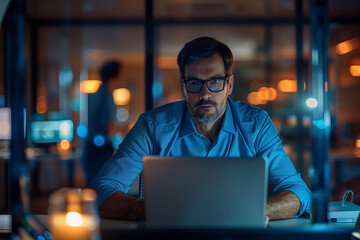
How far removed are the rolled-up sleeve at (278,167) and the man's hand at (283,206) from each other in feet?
0.13

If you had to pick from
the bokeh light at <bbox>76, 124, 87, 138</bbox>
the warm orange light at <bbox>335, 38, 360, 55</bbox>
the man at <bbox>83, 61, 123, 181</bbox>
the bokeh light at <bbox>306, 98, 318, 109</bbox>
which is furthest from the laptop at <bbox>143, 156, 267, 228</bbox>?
the bokeh light at <bbox>76, 124, 87, 138</bbox>

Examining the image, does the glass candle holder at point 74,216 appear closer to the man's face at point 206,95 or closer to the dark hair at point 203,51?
the man's face at point 206,95

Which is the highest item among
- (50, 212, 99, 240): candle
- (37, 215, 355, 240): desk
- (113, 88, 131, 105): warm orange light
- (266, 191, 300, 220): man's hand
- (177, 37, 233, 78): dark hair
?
(113, 88, 131, 105): warm orange light

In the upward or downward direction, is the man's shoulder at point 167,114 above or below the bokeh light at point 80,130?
above

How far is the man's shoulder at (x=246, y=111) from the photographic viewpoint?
6.94ft

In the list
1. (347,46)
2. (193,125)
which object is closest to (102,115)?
(193,125)

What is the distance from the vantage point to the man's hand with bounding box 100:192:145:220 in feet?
5.05

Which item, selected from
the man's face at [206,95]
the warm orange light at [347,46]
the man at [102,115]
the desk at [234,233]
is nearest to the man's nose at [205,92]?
the man's face at [206,95]

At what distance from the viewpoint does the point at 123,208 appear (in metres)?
1.57

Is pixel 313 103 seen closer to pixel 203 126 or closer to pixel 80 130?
pixel 203 126

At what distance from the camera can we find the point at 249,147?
2.03 meters

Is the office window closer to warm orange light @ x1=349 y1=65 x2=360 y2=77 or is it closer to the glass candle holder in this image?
warm orange light @ x1=349 y1=65 x2=360 y2=77

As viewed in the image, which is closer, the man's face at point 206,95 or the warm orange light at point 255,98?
the man's face at point 206,95

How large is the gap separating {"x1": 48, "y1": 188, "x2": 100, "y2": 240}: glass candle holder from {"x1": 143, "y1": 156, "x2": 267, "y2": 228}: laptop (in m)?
0.24
